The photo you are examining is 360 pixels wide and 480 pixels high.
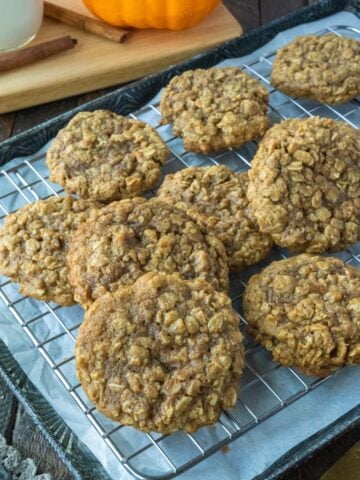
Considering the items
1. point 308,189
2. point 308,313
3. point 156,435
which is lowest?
point 156,435

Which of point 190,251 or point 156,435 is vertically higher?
point 190,251

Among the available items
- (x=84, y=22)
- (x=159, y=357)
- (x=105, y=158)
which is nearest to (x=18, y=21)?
(x=84, y=22)

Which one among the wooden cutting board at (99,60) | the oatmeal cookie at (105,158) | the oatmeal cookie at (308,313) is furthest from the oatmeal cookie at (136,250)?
the wooden cutting board at (99,60)

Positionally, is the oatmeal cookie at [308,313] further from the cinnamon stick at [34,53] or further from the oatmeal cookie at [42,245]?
the cinnamon stick at [34,53]

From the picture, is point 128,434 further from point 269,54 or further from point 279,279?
point 269,54

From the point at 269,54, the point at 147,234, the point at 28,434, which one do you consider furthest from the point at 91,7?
the point at 28,434

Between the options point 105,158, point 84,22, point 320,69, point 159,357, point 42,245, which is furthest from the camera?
point 84,22

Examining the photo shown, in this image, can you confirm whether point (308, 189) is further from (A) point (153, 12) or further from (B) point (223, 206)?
(A) point (153, 12)
